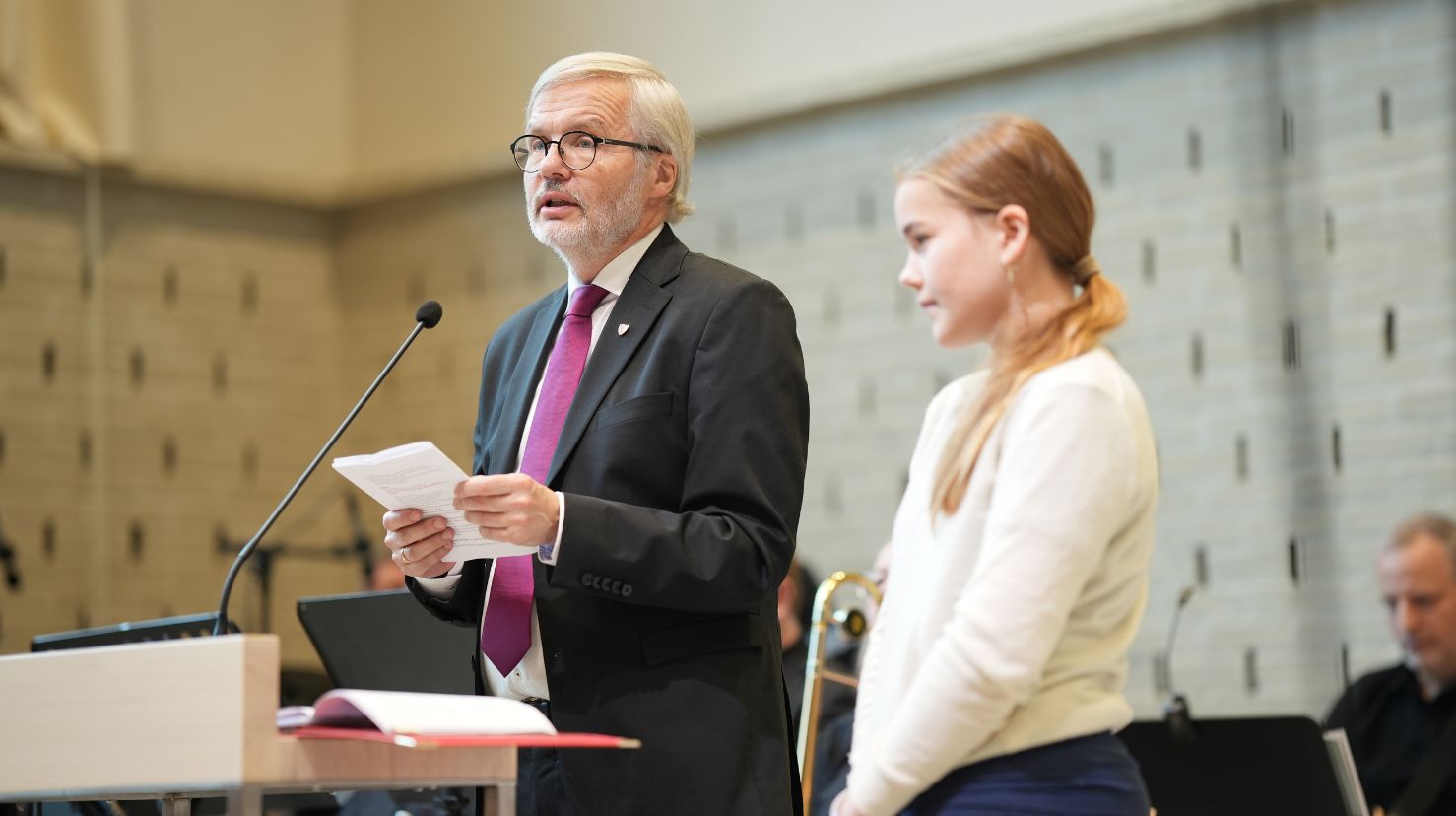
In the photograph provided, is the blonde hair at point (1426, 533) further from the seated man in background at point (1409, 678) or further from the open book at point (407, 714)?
the open book at point (407, 714)

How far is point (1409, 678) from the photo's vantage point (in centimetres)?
480

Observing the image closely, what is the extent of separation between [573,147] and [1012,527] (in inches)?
43.3

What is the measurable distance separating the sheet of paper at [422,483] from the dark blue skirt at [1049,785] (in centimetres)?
69

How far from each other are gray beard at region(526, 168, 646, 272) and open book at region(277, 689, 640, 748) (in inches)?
33.3

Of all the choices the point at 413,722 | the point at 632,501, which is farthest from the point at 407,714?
the point at 632,501

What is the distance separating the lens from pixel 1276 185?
573 cm

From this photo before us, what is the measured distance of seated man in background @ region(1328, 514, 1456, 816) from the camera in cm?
468

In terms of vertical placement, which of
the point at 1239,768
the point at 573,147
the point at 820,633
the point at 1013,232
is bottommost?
the point at 1239,768

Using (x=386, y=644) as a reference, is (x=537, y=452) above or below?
above

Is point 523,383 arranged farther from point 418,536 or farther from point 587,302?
point 418,536

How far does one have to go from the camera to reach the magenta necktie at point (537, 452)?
228 cm

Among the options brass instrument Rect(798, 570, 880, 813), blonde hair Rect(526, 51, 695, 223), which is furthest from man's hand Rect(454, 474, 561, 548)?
brass instrument Rect(798, 570, 880, 813)

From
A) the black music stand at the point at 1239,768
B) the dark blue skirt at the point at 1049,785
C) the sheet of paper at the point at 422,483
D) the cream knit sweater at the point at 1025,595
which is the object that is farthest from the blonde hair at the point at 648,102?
the black music stand at the point at 1239,768

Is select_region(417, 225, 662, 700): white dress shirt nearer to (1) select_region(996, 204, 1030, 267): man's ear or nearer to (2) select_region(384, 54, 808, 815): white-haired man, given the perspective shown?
(2) select_region(384, 54, 808, 815): white-haired man
